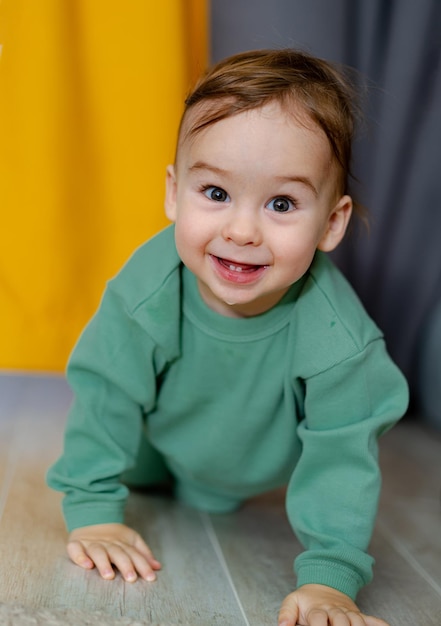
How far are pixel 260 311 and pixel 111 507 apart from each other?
32 centimetres

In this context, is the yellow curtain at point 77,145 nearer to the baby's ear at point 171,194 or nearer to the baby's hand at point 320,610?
the baby's ear at point 171,194

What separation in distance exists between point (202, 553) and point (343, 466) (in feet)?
0.75

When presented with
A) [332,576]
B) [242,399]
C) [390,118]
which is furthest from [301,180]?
[390,118]

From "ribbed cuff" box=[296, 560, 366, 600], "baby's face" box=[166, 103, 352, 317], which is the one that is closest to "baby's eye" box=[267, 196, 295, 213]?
"baby's face" box=[166, 103, 352, 317]

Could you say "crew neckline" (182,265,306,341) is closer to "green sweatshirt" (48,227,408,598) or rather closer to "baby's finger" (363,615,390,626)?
"green sweatshirt" (48,227,408,598)

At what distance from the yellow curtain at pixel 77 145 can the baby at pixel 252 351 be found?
0.34m

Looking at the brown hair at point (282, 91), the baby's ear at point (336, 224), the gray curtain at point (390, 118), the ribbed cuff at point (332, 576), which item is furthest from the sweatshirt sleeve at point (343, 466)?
the gray curtain at point (390, 118)

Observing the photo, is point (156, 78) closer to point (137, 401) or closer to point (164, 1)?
point (164, 1)

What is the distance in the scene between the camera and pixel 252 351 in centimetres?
109

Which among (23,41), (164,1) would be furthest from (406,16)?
(23,41)

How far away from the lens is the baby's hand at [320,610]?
0.89 metres

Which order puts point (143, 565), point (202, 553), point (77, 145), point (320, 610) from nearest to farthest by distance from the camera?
point (320, 610) < point (143, 565) < point (202, 553) < point (77, 145)

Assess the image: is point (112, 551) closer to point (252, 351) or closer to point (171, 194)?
point (252, 351)

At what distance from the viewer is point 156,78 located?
142 cm
